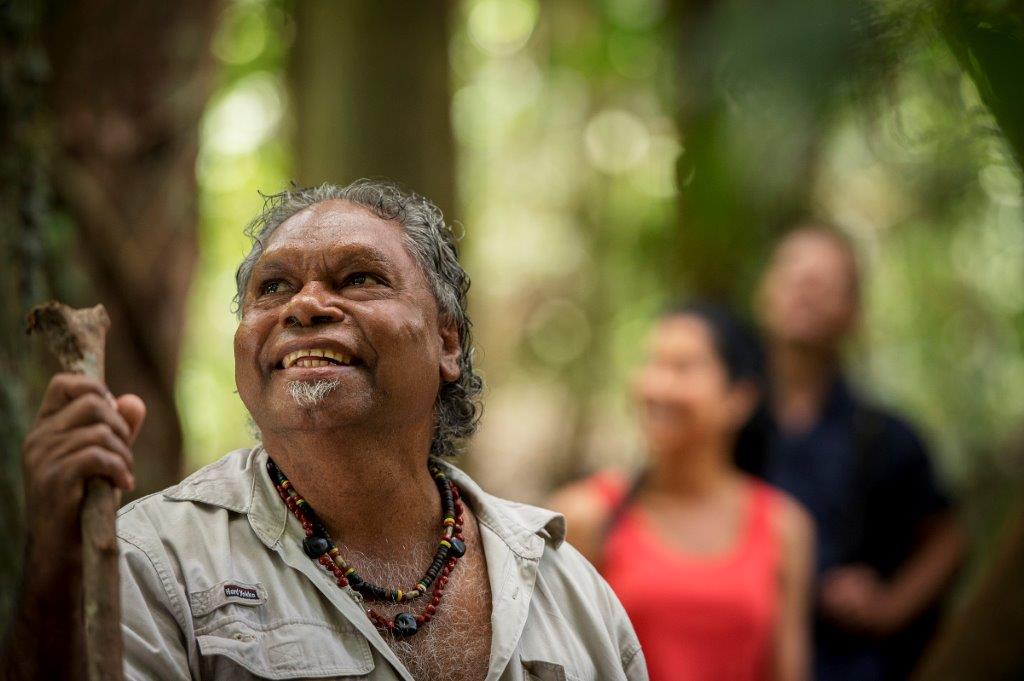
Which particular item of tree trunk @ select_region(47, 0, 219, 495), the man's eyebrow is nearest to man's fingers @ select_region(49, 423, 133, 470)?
the man's eyebrow

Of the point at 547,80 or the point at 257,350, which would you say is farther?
the point at 547,80

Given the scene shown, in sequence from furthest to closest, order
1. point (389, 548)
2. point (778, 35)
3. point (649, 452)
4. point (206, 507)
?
1. point (649, 452)
2. point (389, 548)
3. point (206, 507)
4. point (778, 35)

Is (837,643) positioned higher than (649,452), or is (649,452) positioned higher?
(649,452)

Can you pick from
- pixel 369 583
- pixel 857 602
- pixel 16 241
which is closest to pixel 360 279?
pixel 369 583

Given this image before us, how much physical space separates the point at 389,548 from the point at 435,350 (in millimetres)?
433

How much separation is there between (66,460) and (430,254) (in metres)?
1.01

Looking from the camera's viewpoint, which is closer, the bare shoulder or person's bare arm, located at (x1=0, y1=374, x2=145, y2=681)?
person's bare arm, located at (x1=0, y1=374, x2=145, y2=681)

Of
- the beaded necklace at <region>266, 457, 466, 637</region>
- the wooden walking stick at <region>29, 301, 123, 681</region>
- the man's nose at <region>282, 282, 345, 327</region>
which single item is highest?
the man's nose at <region>282, 282, 345, 327</region>

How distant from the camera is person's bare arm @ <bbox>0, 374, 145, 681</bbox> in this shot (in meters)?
1.91

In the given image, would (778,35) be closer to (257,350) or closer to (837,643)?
(257,350)

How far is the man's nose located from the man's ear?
37cm

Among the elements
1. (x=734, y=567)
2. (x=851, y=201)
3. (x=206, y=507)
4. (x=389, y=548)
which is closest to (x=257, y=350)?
(x=206, y=507)

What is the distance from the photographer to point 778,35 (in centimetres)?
162

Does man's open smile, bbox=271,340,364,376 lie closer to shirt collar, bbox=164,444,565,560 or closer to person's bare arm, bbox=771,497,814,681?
shirt collar, bbox=164,444,565,560
